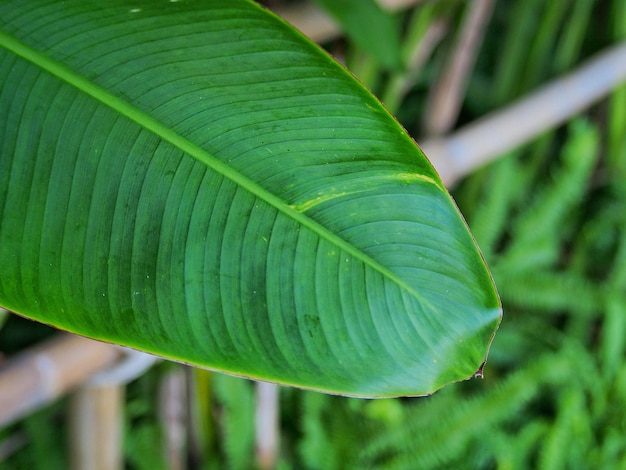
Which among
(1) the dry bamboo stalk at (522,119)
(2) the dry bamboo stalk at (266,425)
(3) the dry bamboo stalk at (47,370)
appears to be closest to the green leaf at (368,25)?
(1) the dry bamboo stalk at (522,119)

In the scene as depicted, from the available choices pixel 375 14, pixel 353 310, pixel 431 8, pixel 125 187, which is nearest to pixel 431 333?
pixel 353 310

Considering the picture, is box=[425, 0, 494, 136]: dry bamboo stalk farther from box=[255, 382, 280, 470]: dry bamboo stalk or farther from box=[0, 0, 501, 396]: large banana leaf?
box=[0, 0, 501, 396]: large banana leaf

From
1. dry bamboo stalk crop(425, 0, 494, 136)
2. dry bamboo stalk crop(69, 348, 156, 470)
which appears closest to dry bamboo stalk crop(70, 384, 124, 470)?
dry bamboo stalk crop(69, 348, 156, 470)

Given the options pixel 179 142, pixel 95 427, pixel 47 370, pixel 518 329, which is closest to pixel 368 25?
pixel 179 142

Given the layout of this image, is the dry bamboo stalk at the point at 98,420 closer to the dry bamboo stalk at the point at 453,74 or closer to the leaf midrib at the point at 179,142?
the leaf midrib at the point at 179,142

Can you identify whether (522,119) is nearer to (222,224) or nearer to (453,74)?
(453,74)

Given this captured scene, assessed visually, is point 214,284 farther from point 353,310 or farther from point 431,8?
point 431,8
